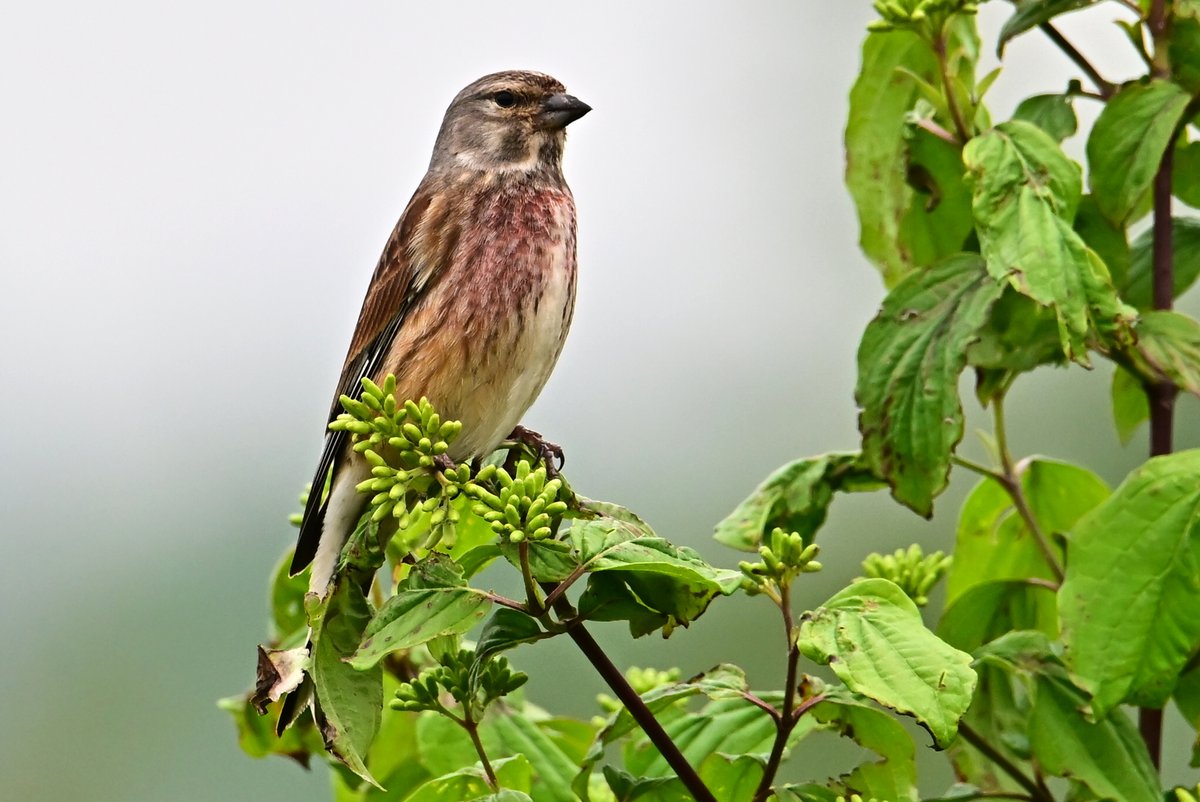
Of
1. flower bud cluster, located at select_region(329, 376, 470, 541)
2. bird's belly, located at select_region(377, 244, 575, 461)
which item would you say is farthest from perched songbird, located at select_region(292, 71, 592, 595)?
flower bud cluster, located at select_region(329, 376, 470, 541)

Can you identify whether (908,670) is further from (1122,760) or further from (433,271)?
(433,271)

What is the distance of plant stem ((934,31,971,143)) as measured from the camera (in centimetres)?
269

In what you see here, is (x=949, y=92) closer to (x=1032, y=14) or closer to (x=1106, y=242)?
(x=1032, y=14)

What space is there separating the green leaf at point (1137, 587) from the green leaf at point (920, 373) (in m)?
0.30

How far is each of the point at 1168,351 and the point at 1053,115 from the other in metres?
0.59

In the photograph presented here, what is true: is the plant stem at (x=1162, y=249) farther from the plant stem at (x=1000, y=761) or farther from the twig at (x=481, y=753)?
the twig at (x=481, y=753)

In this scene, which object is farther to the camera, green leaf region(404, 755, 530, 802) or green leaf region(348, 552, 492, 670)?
green leaf region(404, 755, 530, 802)

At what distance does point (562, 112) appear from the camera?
396 centimetres

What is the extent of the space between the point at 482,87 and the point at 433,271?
78cm

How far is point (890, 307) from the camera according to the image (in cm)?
266

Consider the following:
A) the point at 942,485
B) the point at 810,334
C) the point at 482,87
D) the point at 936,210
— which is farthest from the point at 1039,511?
the point at 810,334

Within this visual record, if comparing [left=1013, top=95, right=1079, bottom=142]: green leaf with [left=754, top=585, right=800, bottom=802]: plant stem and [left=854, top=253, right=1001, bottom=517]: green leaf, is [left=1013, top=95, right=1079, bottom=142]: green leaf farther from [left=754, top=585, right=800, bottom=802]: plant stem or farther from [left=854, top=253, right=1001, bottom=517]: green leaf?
[left=754, top=585, right=800, bottom=802]: plant stem

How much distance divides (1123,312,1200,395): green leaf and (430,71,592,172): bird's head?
1.74 m

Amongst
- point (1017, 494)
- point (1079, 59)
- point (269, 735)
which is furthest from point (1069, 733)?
point (269, 735)
